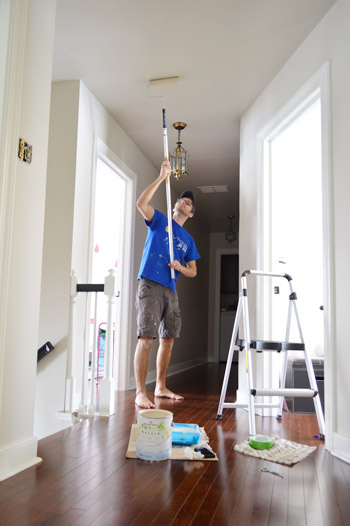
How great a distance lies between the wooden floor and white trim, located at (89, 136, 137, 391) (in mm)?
1574

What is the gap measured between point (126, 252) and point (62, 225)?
3.59 feet

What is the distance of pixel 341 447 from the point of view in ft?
6.73

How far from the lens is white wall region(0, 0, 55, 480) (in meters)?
1.75

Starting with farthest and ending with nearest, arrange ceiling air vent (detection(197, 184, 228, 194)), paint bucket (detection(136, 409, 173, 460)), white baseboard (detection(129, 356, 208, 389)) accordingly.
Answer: ceiling air vent (detection(197, 184, 228, 194)) < white baseboard (detection(129, 356, 208, 389)) < paint bucket (detection(136, 409, 173, 460))

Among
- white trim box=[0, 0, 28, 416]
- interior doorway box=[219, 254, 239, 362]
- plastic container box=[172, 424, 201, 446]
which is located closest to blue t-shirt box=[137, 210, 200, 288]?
plastic container box=[172, 424, 201, 446]

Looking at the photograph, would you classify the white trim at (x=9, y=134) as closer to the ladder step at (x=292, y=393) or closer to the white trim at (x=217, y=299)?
the ladder step at (x=292, y=393)

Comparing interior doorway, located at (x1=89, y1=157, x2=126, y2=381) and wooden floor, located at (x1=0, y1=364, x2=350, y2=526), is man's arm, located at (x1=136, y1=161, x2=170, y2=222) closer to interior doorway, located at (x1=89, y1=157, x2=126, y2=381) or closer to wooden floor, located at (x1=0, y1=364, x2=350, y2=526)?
wooden floor, located at (x1=0, y1=364, x2=350, y2=526)

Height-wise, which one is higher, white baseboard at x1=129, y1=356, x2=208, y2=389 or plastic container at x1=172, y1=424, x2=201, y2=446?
plastic container at x1=172, y1=424, x2=201, y2=446

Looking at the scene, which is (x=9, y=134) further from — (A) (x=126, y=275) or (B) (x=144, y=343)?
(A) (x=126, y=275)

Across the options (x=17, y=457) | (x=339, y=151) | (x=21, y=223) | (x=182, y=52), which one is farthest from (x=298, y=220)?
(x=17, y=457)

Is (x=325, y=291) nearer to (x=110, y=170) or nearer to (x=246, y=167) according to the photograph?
(x=246, y=167)

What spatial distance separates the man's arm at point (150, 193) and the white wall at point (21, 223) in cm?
110

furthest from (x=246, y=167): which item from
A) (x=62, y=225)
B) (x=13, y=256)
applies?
(x=13, y=256)

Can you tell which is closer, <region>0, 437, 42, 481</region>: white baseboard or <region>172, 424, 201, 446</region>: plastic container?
<region>0, 437, 42, 481</region>: white baseboard
